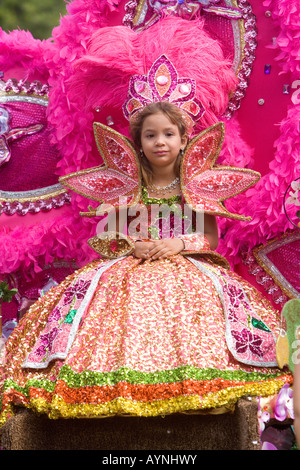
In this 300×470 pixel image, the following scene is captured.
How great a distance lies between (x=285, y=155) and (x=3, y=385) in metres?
1.60

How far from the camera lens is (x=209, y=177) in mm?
2947

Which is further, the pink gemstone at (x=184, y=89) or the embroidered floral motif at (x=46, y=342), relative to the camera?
the pink gemstone at (x=184, y=89)

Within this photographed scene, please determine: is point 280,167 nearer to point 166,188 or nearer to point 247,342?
point 166,188

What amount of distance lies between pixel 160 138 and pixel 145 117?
128mm

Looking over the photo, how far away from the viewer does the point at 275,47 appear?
10.4 ft

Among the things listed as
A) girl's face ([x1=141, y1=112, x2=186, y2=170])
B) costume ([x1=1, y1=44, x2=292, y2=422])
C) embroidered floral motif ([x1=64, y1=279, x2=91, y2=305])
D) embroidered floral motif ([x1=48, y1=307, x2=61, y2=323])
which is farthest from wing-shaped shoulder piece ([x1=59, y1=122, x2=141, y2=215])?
embroidered floral motif ([x1=48, y1=307, x2=61, y2=323])

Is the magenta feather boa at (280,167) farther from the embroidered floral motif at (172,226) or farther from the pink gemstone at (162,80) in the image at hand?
the pink gemstone at (162,80)

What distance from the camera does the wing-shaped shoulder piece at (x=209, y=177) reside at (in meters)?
2.88

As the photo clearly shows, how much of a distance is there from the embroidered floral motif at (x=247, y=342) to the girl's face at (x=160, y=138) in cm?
90

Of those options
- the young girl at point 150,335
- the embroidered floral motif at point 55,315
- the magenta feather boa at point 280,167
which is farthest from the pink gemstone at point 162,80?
the embroidered floral motif at point 55,315

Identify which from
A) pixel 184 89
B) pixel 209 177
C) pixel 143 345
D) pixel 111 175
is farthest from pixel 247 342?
pixel 184 89

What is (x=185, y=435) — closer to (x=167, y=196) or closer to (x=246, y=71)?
(x=167, y=196)

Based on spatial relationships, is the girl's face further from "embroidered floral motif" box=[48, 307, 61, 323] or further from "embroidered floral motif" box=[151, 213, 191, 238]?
"embroidered floral motif" box=[48, 307, 61, 323]
